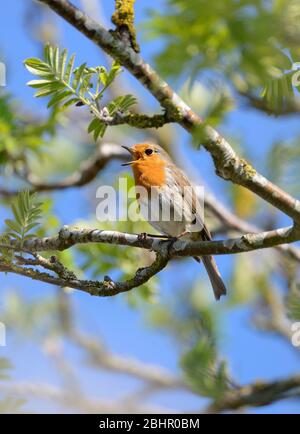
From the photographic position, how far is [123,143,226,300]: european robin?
4570mm

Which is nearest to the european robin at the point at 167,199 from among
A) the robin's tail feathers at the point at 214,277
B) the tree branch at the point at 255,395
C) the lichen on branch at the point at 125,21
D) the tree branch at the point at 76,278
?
the robin's tail feathers at the point at 214,277

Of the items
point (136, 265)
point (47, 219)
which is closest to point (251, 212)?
point (136, 265)

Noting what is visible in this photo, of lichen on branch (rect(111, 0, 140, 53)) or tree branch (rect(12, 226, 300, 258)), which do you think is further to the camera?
tree branch (rect(12, 226, 300, 258))

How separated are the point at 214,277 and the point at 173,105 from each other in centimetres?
309

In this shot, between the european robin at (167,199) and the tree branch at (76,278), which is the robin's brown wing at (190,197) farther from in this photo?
the tree branch at (76,278)

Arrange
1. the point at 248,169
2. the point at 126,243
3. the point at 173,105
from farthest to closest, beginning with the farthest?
the point at 126,243
the point at 248,169
the point at 173,105

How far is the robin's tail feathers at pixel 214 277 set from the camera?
479cm

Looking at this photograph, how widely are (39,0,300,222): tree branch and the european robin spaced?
1978mm

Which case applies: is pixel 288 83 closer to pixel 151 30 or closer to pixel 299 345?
pixel 151 30

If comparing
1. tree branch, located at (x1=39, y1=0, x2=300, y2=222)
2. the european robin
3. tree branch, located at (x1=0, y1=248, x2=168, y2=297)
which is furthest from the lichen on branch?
the european robin

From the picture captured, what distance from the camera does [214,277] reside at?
16.7ft

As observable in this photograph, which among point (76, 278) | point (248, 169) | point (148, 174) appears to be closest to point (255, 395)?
point (76, 278)

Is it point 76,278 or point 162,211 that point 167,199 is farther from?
point 76,278

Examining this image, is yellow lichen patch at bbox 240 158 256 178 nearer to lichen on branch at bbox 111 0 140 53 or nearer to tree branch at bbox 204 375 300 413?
lichen on branch at bbox 111 0 140 53
